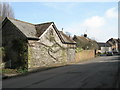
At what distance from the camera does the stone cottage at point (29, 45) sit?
18.7 metres

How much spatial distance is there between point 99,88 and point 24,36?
1350 cm

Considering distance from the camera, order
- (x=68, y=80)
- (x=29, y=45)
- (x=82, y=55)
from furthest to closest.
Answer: (x=82, y=55)
(x=29, y=45)
(x=68, y=80)

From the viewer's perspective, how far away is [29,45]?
1873cm

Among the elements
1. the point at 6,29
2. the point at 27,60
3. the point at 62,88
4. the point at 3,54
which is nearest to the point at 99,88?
the point at 62,88

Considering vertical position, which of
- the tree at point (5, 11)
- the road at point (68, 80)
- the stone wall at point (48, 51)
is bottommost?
the road at point (68, 80)

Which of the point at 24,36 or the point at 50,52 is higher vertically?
the point at 24,36

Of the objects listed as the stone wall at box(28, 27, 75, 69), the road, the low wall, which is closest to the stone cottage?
the stone wall at box(28, 27, 75, 69)

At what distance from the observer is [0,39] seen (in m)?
21.4

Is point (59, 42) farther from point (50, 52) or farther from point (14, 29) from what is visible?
point (14, 29)

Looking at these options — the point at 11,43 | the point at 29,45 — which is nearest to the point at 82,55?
the point at 29,45

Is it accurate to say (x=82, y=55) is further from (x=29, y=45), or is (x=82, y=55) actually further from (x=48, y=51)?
(x=29, y=45)

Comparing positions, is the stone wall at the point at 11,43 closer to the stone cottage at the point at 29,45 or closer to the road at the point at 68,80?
the stone cottage at the point at 29,45

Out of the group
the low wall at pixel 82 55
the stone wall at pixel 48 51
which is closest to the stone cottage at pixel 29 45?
the stone wall at pixel 48 51

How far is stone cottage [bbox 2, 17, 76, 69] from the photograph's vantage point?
18.7 m
